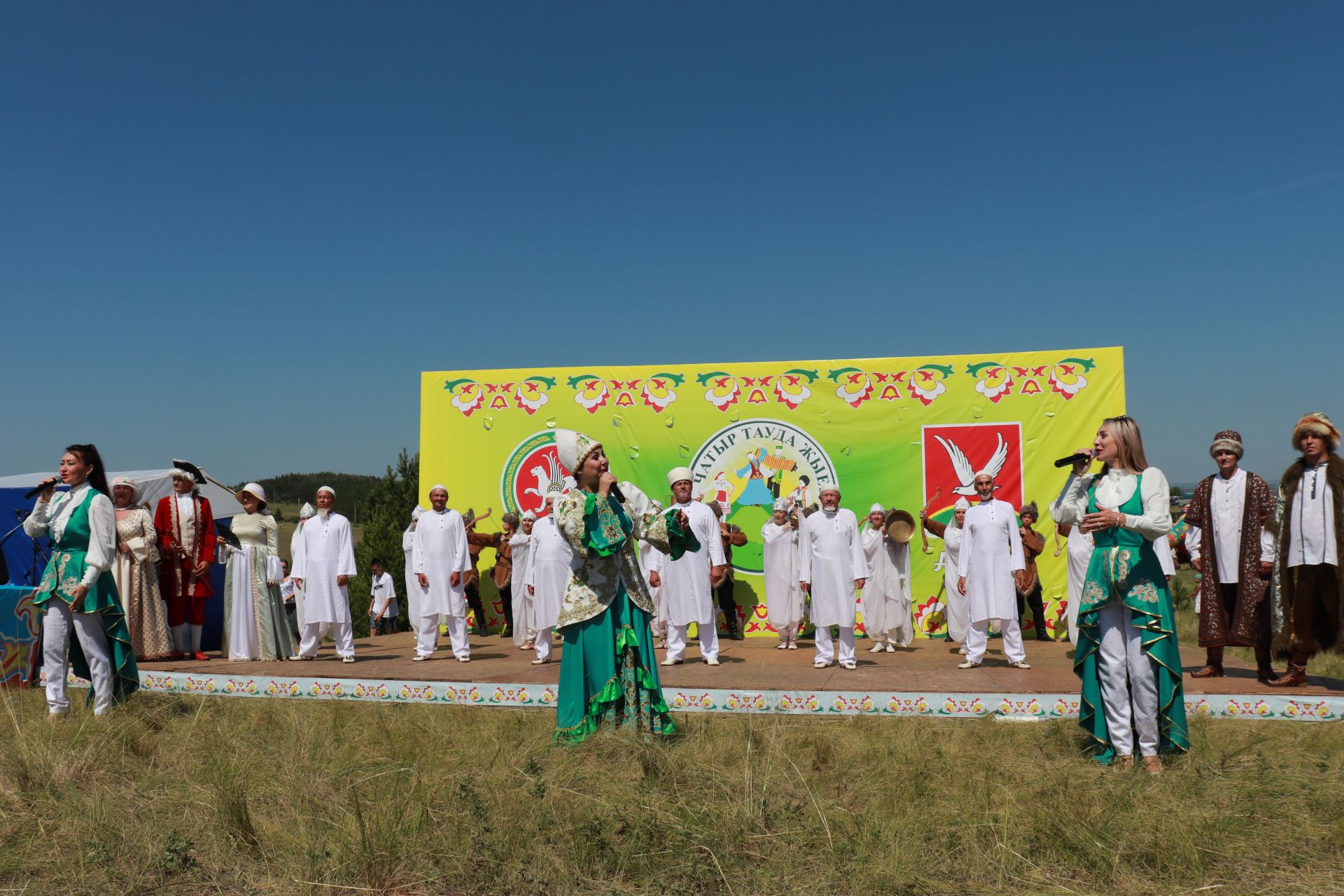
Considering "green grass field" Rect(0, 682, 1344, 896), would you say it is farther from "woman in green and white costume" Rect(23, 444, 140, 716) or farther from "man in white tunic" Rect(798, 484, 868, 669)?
"man in white tunic" Rect(798, 484, 868, 669)

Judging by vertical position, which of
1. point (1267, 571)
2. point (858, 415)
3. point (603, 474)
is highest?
point (858, 415)

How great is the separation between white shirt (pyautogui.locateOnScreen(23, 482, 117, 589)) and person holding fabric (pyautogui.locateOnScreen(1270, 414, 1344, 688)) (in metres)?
7.22

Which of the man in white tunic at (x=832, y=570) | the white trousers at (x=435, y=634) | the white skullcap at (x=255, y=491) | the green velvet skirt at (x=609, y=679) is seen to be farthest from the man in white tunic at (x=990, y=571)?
the white skullcap at (x=255, y=491)

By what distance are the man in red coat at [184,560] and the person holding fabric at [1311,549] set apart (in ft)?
28.1

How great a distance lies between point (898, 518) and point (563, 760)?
6337 mm

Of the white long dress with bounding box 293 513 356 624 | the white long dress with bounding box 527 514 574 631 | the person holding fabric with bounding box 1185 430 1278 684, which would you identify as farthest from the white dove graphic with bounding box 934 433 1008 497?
the white long dress with bounding box 293 513 356 624

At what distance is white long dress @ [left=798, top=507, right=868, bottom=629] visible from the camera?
25.7 feet

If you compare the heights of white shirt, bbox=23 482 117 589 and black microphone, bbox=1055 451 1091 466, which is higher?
black microphone, bbox=1055 451 1091 466

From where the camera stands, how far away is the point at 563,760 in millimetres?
4227

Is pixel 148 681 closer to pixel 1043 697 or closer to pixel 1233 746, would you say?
pixel 1043 697

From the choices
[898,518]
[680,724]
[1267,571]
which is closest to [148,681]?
[680,724]

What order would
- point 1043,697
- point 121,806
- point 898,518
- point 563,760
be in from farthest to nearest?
point 898,518 < point 1043,697 < point 563,760 < point 121,806

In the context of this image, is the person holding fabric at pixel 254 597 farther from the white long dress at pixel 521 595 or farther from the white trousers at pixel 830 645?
the white trousers at pixel 830 645

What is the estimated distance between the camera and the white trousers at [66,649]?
5484 mm
